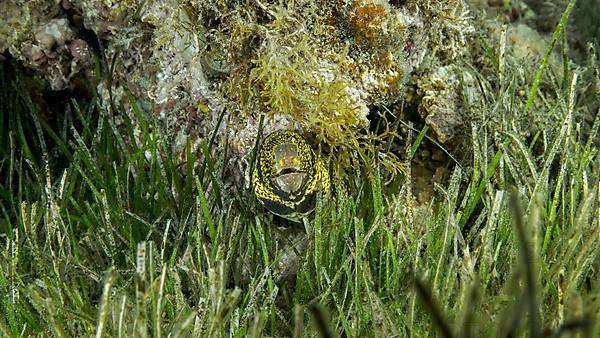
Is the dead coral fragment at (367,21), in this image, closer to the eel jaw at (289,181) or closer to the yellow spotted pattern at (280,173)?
the yellow spotted pattern at (280,173)

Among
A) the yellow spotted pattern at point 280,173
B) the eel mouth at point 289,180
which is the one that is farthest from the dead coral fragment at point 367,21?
the eel mouth at point 289,180

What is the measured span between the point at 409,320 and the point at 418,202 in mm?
955

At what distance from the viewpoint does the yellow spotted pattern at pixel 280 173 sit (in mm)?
2250

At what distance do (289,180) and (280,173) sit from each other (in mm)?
46

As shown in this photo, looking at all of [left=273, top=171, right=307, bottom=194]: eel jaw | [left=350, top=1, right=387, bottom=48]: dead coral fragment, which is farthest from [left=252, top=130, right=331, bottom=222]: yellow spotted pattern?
[left=350, top=1, right=387, bottom=48]: dead coral fragment

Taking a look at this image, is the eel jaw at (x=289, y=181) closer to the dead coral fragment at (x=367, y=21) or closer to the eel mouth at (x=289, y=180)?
the eel mouth at (x=289, y=180)

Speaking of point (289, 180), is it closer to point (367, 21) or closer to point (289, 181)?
point (289, 181)

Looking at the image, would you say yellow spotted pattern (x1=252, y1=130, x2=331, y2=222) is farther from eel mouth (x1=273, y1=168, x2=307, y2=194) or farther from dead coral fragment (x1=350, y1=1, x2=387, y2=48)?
dead coral fragment (x1=350, y1=1, x2=387, y2=48)

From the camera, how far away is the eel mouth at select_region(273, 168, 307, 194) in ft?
7.38

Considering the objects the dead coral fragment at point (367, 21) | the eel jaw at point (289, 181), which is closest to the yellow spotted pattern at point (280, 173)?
the eel jaw at point (289, 181)

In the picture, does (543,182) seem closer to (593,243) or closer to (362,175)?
(593,243)

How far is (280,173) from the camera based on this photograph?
2.25 metres

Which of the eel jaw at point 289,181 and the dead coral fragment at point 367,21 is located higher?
the dead coral fragment at point 367,21

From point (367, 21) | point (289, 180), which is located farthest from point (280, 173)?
point (367, 21)
